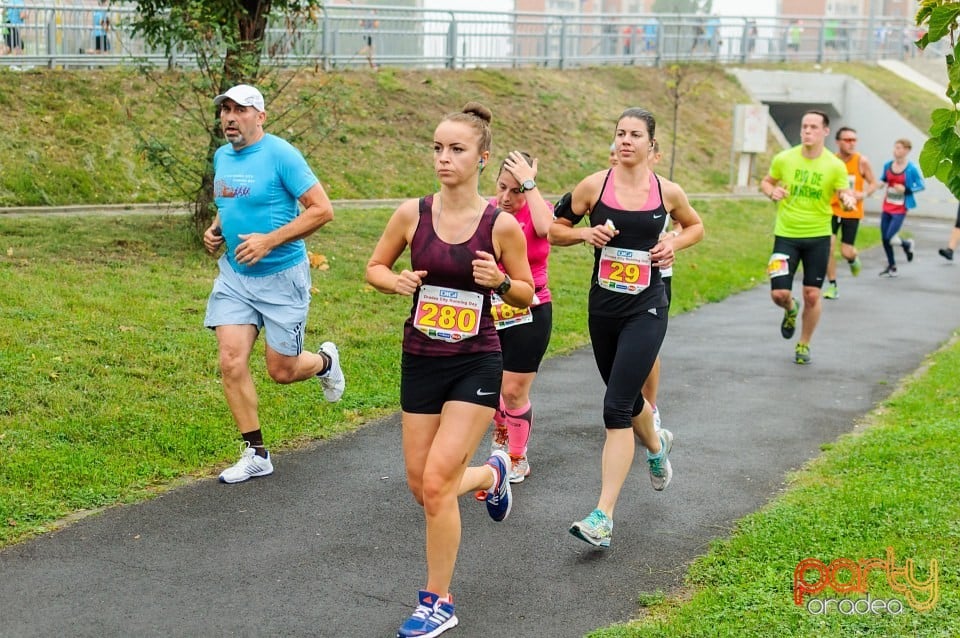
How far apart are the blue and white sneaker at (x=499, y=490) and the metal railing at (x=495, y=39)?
8.66m

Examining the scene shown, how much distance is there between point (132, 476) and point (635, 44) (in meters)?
27.7

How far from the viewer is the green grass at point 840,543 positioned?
4.60m

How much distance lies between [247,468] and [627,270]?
8.04 ft

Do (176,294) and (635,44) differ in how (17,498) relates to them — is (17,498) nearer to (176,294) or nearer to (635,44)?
(176,294)

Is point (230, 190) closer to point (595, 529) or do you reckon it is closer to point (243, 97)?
point (243, 97)

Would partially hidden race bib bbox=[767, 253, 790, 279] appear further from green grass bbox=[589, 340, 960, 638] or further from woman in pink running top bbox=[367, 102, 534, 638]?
woman in pink running top bbox=[367, 102, 534, 638]

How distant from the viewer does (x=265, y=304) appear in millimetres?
6648

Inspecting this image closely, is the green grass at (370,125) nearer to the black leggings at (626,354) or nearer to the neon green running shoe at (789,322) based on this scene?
the neon green running shoe at (789,322)

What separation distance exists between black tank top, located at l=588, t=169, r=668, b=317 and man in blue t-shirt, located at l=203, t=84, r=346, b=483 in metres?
1.58

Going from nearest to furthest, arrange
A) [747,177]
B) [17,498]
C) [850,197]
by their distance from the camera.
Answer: [17,498] → [850,197] → [747,177]

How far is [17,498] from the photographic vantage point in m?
6.05

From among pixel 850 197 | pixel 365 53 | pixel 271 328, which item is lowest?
pixel 271 328

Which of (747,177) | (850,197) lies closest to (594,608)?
(850,197)

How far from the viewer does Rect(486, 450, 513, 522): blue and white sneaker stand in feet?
17.9
